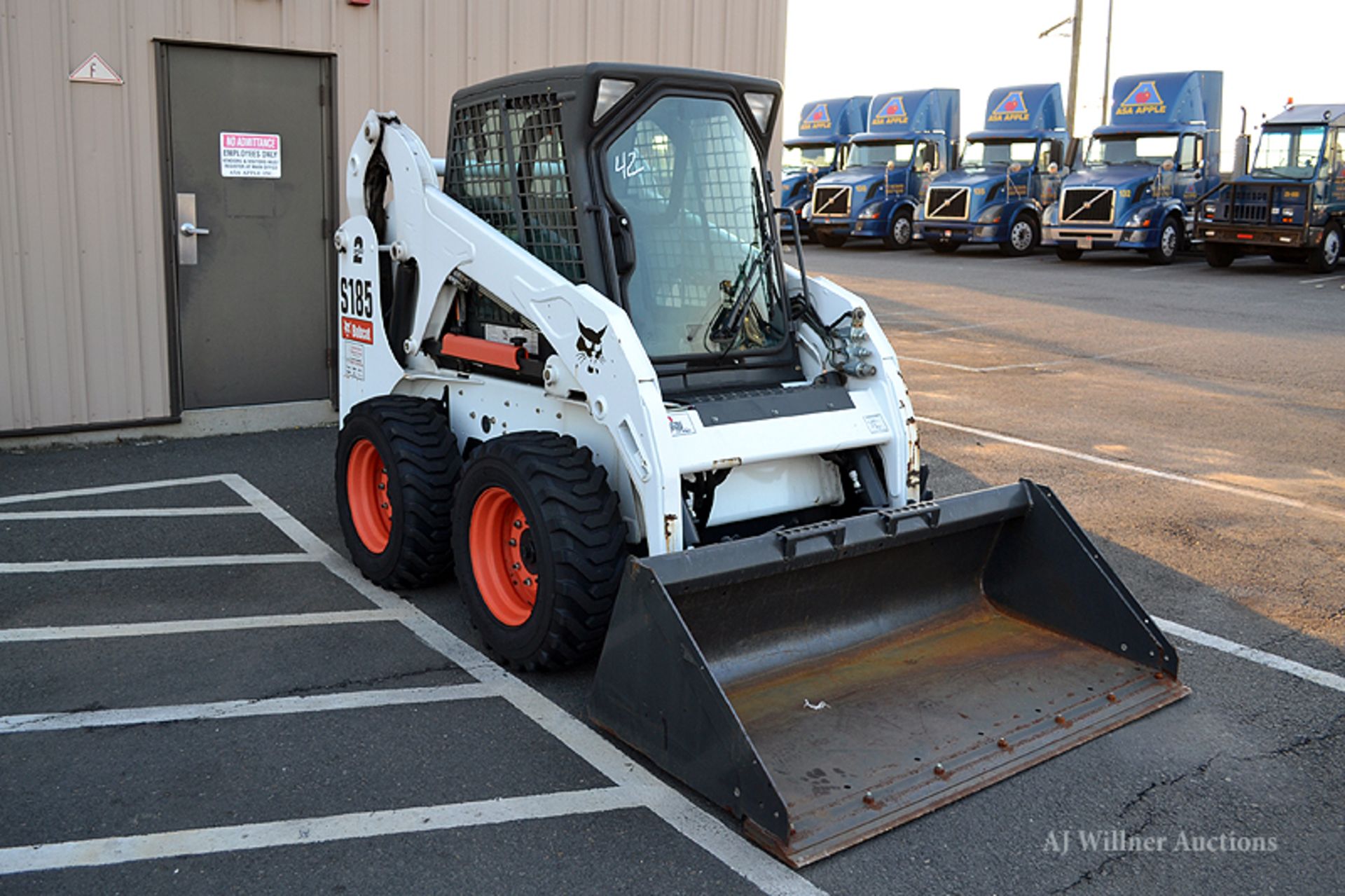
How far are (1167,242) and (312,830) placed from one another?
25071 millimetres

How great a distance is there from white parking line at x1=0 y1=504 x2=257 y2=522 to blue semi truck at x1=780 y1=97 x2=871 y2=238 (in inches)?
1039

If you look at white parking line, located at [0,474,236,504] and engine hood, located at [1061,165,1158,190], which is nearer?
white parking line, located at [0,474,236,504]

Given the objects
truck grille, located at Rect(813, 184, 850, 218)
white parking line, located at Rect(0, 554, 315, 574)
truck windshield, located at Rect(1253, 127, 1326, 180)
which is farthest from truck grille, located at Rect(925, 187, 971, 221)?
white parking line, located at Rect(0, 554, 315, 574)

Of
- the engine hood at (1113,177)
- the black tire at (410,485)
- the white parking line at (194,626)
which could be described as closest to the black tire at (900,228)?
the engine hood at (1113,177)

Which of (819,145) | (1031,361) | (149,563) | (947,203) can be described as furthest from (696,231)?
(819,145)

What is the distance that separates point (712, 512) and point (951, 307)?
47.2 ft

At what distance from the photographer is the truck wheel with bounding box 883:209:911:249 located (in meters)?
29.7

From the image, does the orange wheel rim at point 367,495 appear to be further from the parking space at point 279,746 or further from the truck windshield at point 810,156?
the truck windshield at point 810,156

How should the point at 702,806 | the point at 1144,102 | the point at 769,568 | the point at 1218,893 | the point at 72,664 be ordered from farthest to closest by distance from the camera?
the point at 1144,102, the point at 72,664, the point at 769,568, the point at 702,806, the point at 1218,893

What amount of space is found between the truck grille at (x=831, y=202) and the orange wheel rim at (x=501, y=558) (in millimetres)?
25488

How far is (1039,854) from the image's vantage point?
11.9ft

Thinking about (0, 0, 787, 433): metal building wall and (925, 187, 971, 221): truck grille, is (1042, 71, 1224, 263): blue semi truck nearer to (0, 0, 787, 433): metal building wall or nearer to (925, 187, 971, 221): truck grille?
(925, 187, 971, 221): truck grille

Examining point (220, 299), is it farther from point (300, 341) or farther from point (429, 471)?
point (429, 471)

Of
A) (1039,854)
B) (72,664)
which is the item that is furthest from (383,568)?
(1039,854)
